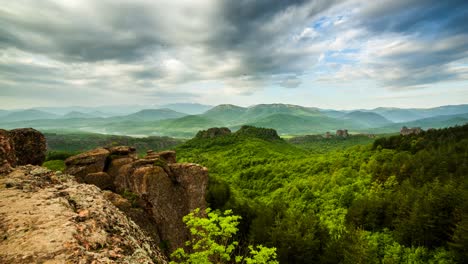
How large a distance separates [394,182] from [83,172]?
64229mm

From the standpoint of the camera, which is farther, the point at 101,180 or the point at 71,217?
the point at 101,180

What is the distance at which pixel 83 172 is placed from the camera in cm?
2850

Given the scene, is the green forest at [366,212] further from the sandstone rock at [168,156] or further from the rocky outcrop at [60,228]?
the rocky outcrop at [60,228]

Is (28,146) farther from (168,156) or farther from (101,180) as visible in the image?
(168,156)

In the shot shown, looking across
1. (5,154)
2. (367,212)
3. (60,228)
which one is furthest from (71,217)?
(367,212)

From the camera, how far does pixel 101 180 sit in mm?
27906

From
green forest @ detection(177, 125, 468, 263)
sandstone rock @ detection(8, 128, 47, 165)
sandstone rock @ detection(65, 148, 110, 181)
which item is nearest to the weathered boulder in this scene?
sandstone rock @ detection(8, 128, 47, 165)

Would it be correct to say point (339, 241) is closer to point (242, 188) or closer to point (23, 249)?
point (23, 249)

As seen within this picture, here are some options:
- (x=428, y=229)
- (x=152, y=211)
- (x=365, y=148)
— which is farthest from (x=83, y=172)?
(x=365, y=148)

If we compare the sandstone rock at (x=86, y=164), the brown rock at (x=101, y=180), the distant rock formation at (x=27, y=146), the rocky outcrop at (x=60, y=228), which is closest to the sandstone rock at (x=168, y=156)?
the sandstone rock at (x=86, y=164)

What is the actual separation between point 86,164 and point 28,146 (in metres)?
9.66

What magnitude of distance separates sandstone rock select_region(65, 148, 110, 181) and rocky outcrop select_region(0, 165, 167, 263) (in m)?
17.1

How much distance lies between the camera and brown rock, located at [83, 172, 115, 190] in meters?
27.3

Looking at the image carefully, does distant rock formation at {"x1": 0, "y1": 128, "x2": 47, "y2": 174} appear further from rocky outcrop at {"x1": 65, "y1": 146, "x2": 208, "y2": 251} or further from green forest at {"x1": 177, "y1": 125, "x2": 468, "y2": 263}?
green forest at {"x1": 177, "y1": 125, "x2": 468, "y2": 263}
